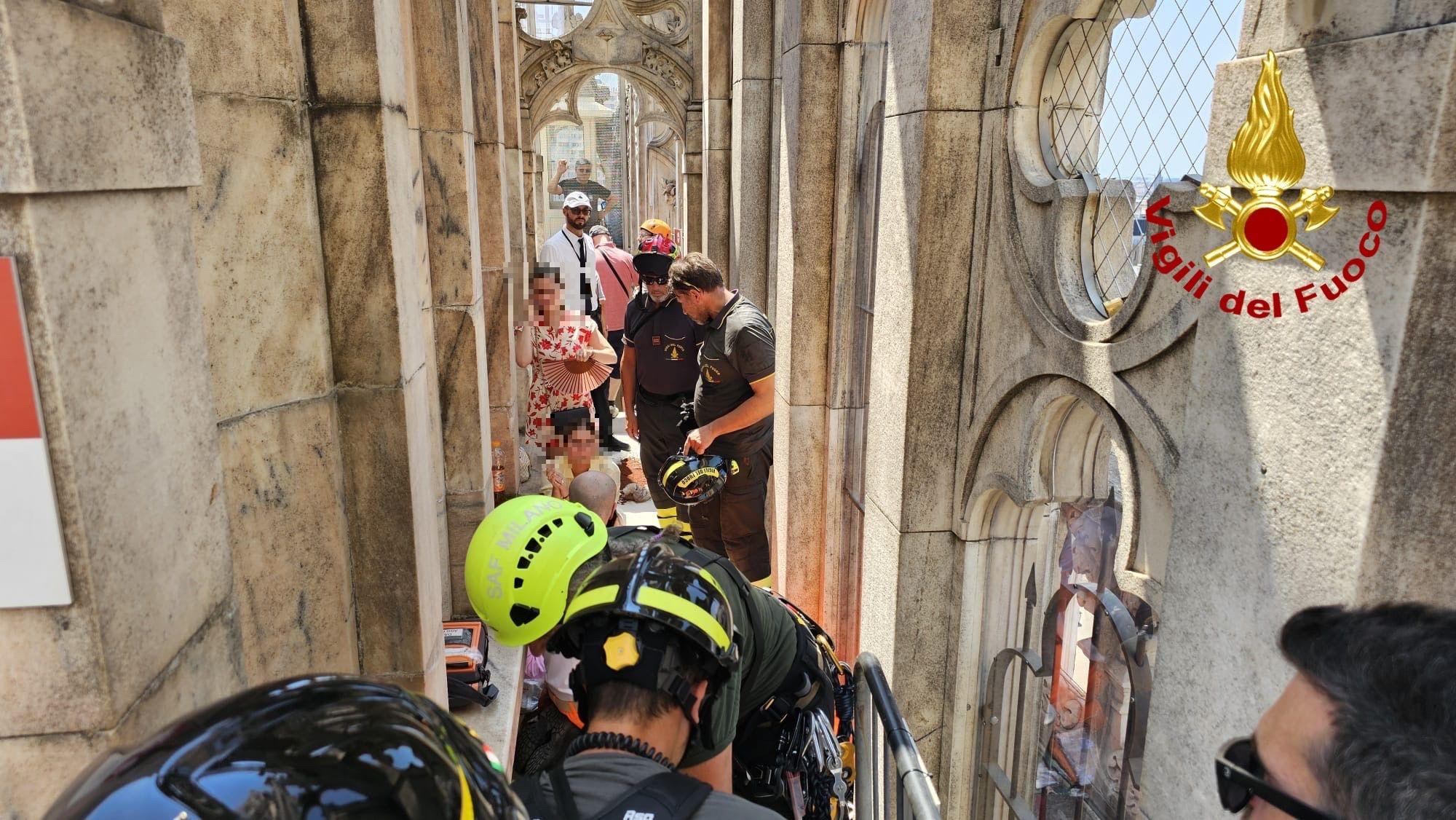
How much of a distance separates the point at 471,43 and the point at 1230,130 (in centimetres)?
501

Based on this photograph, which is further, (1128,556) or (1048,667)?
(1048,667)

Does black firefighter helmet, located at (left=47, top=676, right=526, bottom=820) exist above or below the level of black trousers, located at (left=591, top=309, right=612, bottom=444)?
above

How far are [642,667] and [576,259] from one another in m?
6.65

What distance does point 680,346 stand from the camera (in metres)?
5.92

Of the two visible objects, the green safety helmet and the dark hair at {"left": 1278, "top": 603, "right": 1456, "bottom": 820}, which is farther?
the green safety helmet

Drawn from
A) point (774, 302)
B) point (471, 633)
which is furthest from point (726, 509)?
point (471, 633)

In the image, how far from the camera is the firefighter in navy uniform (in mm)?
1527

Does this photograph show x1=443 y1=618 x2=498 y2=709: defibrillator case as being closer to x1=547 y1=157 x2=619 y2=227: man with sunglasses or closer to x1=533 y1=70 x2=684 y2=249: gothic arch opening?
x1=533 y1=70 x2=684 y2=249: gothic arch opening

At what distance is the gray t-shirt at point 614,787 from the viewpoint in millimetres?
1430

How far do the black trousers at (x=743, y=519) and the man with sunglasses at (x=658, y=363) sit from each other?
15 cm

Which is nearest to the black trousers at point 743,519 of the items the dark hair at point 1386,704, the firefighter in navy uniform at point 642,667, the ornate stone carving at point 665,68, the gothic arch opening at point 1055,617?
the gothic arch opening at point 1055,617

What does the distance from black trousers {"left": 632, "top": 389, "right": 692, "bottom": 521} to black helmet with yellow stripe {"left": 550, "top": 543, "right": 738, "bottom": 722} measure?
13.5 feet

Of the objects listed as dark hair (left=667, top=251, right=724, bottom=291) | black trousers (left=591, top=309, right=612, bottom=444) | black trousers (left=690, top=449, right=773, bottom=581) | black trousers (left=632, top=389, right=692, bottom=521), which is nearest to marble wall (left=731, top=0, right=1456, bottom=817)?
black trousers (left=690, top=449, right=773, bottom=581)

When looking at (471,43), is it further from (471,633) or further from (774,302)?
(471,633)
